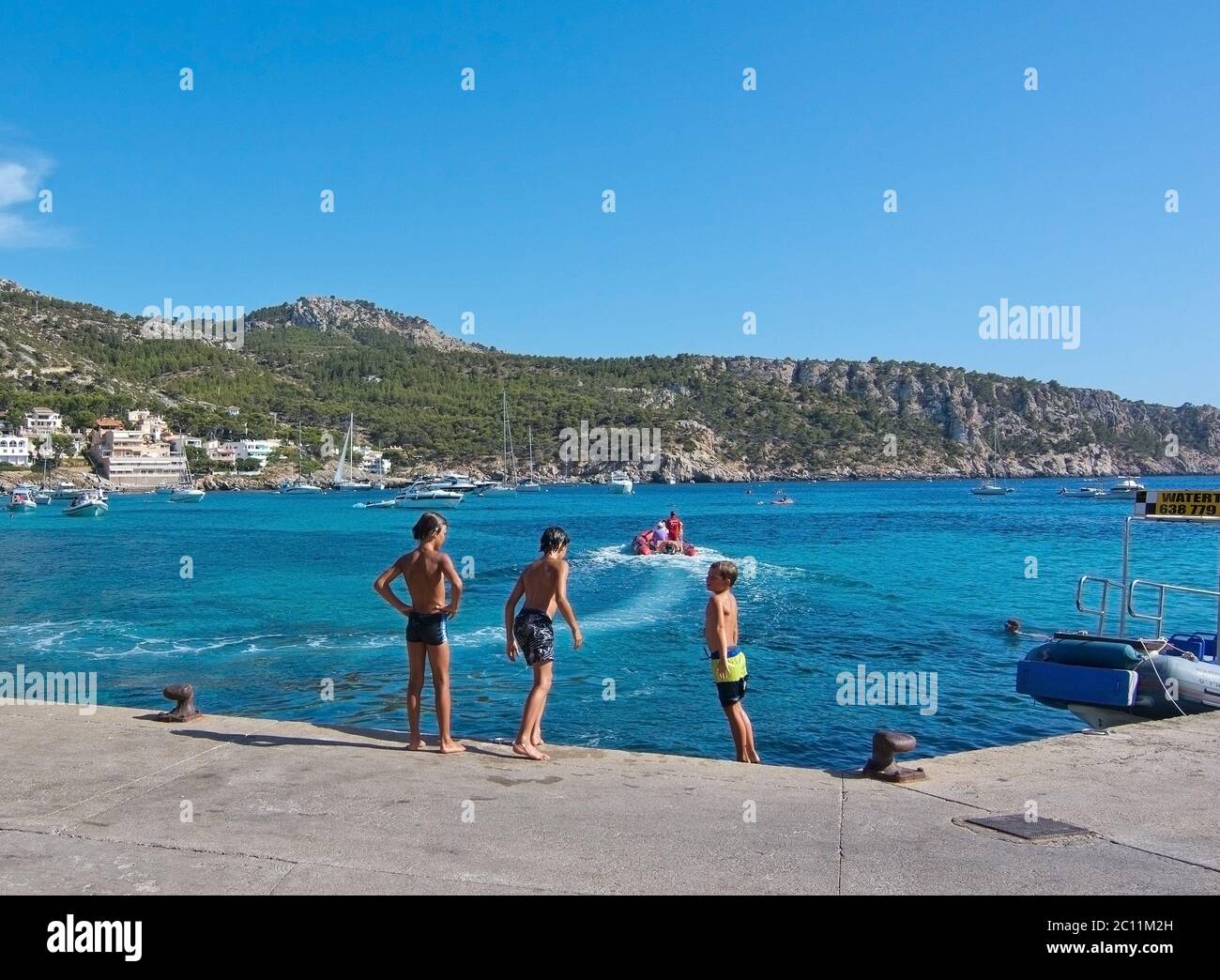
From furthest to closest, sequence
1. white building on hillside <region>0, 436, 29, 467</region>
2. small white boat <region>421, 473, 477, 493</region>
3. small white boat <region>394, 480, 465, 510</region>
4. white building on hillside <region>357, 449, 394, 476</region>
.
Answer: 1. white building on hillside <region>357, 449, 394, 476</region>
2. white building on hillside <region>0, 436, 29, 467</region>
3. small white boat <region>421, 473, 477, 493</region>
4. small white boat <region>394, 480, 465, 510</region>

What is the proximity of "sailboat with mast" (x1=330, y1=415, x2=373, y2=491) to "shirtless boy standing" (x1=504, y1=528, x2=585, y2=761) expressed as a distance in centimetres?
13599

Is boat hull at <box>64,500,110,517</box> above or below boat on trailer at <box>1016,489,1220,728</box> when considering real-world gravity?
below

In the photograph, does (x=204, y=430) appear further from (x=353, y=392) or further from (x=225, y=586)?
(x=225, y=586)

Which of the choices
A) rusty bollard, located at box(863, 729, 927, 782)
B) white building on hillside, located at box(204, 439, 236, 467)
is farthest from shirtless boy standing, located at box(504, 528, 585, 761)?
white building on hillside, located at box(204, 439, 236, 467)

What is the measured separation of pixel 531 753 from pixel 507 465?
6154 inches

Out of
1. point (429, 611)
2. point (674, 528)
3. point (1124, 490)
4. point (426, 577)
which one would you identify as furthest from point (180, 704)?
point (1124, 490)

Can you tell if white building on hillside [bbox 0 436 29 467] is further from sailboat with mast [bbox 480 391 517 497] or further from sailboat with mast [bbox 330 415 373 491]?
sailboat with mast [bbox 480 391 517 497]

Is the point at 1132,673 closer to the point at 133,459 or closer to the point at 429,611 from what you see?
the point at 429,611

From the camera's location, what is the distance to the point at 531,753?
7672mm

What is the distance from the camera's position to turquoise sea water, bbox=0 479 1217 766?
14391 millimetres
